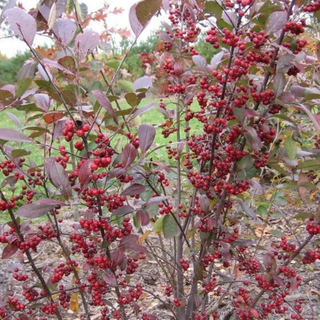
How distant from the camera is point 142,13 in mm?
1133

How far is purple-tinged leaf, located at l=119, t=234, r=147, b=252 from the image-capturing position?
50.9 inches

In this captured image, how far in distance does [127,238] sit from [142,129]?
350 millimetres

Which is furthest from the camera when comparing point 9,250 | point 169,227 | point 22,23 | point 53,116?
point 169,227

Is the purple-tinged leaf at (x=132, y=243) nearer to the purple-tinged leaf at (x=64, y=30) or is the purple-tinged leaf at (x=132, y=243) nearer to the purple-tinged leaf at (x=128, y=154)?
the purple-tinged leaf at (x=128, y=154)

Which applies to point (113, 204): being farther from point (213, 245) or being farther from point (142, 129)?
point (213, 245)

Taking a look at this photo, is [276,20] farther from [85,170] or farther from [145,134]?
[85,170]

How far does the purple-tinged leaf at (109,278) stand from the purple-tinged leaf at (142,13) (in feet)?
2.41

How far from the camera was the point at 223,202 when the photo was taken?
4.74ft

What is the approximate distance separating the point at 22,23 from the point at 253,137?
2.24 ft

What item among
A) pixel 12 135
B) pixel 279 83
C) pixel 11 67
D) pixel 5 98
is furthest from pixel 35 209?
pixel 11 67

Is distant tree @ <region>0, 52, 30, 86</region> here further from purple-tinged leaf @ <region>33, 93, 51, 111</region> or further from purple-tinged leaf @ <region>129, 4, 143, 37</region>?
purple-tinged leaf @ <region>129, 4, 143, 37</region>

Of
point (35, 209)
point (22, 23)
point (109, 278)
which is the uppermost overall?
point (22, 23)

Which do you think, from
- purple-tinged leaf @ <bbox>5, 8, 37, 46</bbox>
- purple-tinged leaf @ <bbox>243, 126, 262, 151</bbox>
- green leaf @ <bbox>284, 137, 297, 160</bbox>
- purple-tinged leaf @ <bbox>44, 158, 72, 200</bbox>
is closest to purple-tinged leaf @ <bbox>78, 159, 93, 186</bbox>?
purple-tinged leaf @ <bbox>44, 158, 72, 200</bbox>

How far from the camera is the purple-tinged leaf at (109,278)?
4.19 ft
